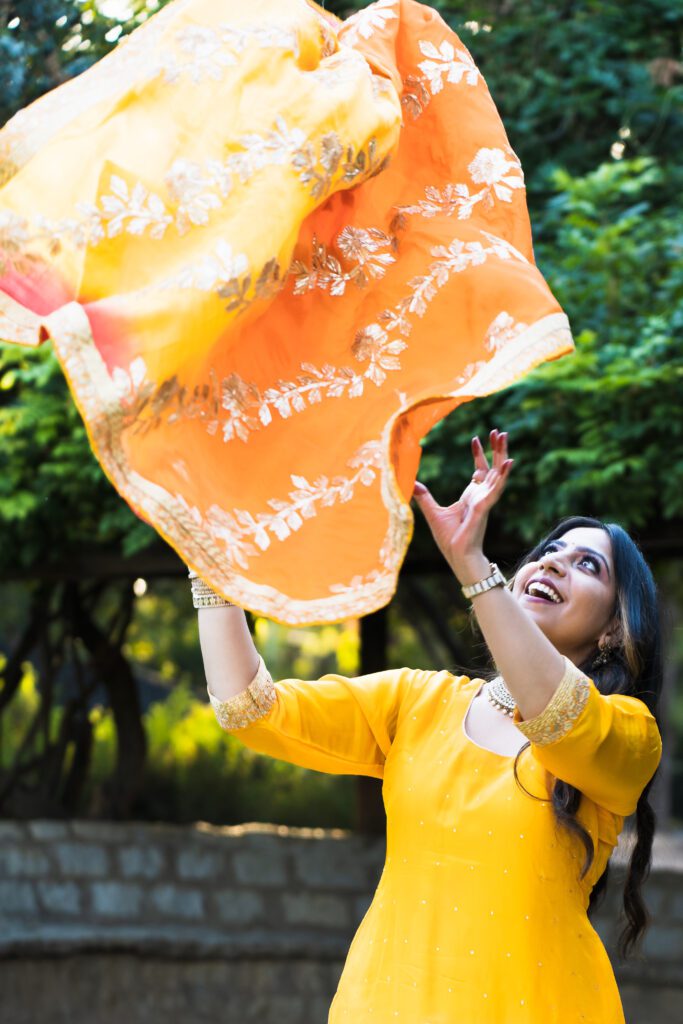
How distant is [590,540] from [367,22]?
2.62 ft

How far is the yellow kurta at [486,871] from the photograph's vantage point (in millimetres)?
1719

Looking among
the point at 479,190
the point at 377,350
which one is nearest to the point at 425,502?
the point at 377,350

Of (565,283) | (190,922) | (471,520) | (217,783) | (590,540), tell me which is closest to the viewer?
(471,520)

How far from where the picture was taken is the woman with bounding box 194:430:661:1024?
1633mm

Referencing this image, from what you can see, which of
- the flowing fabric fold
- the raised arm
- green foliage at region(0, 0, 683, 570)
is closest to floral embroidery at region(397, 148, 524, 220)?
the flowing fabric fold

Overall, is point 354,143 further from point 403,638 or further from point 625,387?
point 403,638

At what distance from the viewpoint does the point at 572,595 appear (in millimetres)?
1888

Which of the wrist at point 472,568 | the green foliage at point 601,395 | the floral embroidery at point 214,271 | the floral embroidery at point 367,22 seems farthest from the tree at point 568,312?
the wrist at point 472,568

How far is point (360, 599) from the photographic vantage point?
1527 mm

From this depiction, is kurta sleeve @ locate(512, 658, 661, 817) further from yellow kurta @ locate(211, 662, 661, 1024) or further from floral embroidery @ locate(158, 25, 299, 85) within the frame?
floral embroidery @ locate(158, 25, 299, 85)

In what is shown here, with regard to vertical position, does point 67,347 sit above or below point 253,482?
above

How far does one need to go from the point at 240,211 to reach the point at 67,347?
28 centimetres

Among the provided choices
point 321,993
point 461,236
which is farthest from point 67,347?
point 321,993

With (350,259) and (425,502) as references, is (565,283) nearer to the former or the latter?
(350,259)
